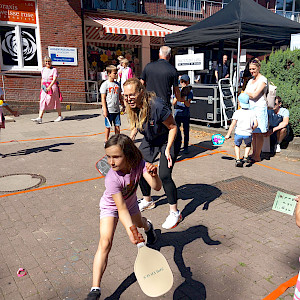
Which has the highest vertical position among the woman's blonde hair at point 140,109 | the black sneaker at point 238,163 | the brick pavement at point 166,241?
the woman's blonde hair at point 140,109

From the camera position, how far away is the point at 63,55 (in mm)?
14516

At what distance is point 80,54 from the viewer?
49.2 feet

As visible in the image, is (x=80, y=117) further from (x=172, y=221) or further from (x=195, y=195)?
(x=172, y=221)

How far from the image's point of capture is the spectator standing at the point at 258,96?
6.48 meters

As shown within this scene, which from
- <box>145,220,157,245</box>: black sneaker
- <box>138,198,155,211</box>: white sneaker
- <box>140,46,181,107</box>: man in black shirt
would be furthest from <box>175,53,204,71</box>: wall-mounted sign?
<box>145,220,157,245</box>: black sneaker

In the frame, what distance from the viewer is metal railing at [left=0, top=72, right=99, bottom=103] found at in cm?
1343

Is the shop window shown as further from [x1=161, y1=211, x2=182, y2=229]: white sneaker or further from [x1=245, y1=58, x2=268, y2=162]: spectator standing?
[x1=161, y1=211, x2=182, y2=229]: white sneaker

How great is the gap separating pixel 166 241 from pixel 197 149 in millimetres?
4613

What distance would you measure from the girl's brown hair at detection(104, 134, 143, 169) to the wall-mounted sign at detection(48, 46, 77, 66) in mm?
12732

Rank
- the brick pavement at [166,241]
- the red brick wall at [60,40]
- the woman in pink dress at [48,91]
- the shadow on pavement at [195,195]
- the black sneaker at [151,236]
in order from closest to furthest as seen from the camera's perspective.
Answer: the brick pavement at [166,241] → the black sneaker at [151,236] → the shadow on pavement at [195,195] → the woman in pink dress at [48,91] → the red brick wall at [60,40]

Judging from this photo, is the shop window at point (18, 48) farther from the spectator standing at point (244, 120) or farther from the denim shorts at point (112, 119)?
the spectator standing at point (244, 120)

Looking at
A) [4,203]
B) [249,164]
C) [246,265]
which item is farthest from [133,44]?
[246,265]

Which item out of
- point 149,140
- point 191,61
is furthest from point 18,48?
point 149,140

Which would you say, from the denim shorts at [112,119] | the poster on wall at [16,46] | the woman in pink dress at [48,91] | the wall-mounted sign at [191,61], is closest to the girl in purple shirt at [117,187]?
the denim shorts at [112,119]
